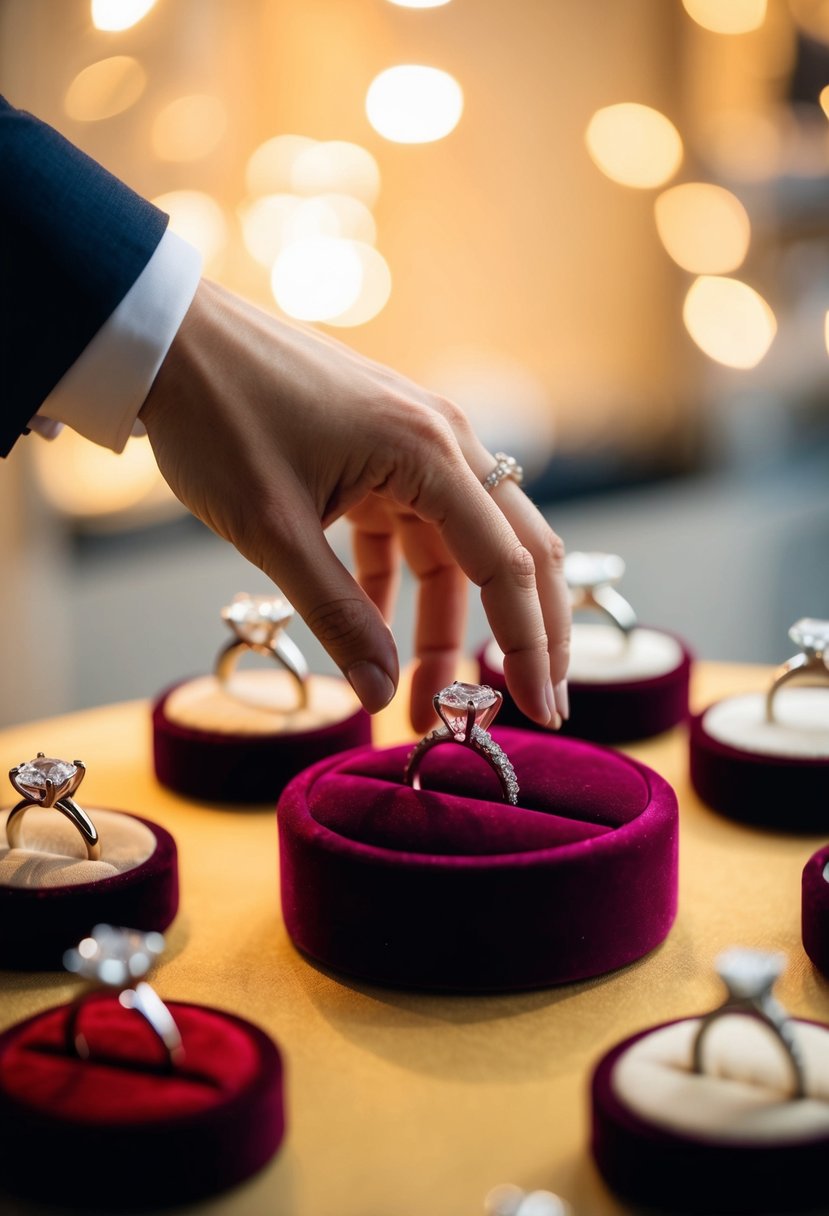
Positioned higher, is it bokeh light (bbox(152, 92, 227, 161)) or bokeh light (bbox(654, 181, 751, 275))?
bokeh light (bbox(152, 92, 227, 161))

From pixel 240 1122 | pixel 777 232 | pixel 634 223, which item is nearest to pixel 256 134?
pixel 634 223

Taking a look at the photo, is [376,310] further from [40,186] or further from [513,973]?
[513,973]

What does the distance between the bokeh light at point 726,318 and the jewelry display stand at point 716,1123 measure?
9.39ft

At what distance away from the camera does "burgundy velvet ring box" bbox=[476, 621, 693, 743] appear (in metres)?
1.10

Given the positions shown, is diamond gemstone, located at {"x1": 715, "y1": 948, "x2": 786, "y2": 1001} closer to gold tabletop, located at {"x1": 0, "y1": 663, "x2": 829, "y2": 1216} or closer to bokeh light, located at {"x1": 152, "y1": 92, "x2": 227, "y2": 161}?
gold tabletop, located at {"x1": 0, "y1": 663, "x2": 829, "y2": 1216}

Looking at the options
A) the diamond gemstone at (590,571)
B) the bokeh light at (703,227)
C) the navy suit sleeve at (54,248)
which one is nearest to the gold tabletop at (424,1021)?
the diamond gemstone at (590,571)

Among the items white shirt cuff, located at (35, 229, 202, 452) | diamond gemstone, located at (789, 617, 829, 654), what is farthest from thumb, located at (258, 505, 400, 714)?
diamond gemstone, located at (789, 617, 829, 654)

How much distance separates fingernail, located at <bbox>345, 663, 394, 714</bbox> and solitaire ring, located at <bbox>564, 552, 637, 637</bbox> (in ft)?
1.29

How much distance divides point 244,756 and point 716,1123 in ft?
1.72

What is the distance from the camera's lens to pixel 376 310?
2.71m

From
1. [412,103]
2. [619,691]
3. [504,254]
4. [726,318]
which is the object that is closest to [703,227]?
[726,318]

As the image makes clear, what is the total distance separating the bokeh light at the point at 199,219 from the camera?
2.32m

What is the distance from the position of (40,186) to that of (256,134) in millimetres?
1855

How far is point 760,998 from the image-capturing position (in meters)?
0.57
